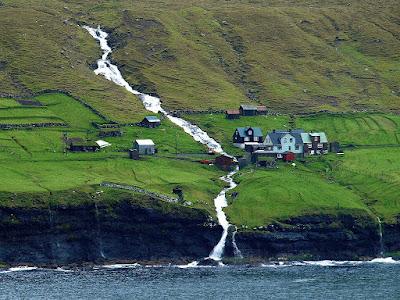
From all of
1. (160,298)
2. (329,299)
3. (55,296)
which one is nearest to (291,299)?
(329,299)

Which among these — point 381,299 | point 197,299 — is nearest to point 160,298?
point 197,299

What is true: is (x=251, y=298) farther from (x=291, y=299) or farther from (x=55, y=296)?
(x=55, y=296)

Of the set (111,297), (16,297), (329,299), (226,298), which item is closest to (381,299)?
(329,299)

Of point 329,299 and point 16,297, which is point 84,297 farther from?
point 329,299

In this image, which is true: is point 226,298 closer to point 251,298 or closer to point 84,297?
point 251,298

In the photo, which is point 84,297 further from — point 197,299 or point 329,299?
point 329,299

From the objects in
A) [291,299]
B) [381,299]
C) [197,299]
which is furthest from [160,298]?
[381,299]
